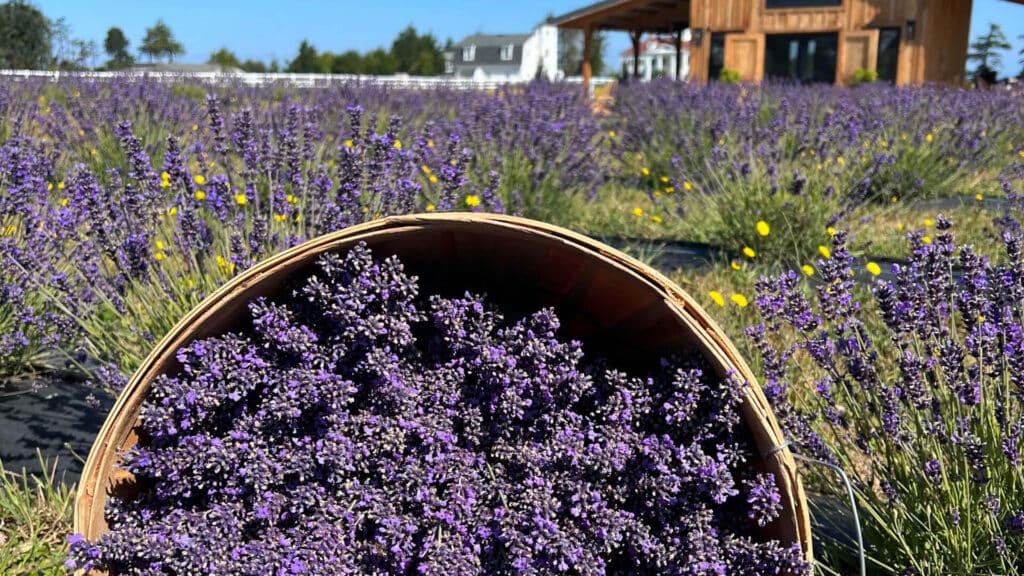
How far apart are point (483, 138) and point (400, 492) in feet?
12.5

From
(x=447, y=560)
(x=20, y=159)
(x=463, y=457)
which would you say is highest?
(x=20, y=159)

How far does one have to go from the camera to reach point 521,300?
1.71m

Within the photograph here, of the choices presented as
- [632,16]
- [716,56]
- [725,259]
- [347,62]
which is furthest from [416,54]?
[725,259]

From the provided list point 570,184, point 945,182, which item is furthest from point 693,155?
point 945,182

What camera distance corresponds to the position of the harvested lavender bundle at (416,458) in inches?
55.0

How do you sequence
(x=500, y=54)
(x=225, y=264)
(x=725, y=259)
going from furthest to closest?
(x=500, y=54), (x=725, y=259), (x=225, y=264)

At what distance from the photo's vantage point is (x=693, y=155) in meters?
5.36

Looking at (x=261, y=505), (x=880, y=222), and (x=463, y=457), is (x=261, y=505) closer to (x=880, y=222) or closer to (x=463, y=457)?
(x=463, y=457)

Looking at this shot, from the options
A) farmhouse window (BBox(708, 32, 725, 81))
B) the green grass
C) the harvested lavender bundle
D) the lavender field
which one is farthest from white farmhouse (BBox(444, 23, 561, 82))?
the harvested lavender bundle

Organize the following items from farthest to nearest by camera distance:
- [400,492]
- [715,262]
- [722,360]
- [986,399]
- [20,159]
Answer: [715,262] → [20,159] → [986,399] → [400,492] → [722,360]

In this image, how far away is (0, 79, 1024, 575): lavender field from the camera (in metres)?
1.55

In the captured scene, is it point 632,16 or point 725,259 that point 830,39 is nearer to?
point 632,16

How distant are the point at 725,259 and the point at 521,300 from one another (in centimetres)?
269

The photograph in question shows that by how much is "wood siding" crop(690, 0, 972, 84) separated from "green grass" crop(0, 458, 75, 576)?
1551 centimetres
